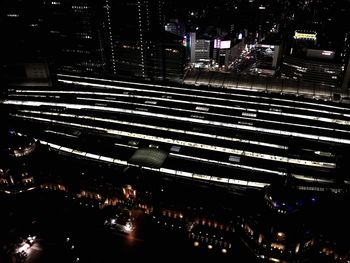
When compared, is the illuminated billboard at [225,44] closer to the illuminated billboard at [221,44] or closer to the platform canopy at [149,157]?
the illuminated billboard at [221,44]

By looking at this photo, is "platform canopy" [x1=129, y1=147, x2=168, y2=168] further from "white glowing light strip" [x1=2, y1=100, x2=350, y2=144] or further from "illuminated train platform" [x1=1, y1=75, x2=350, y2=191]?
"white glowing light strip" [x1=2, y1=100, x2=350, y2=144]

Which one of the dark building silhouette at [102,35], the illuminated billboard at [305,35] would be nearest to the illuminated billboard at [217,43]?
the dark building silhouette at [102,35]

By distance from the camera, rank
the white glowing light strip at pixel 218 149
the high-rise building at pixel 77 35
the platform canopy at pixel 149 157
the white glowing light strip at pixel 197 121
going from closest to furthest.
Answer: the platform canopy at pixel 149 157
the white glowing light strip at pixel 218 149
the white glowing light strip at pixel 197 121
the high-rise building at pixel 77 35

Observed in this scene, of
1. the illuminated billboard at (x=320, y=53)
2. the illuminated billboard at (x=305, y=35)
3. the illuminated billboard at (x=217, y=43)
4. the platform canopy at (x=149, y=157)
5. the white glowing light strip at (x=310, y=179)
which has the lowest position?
the white glowing light strip at (x=310, y=179)

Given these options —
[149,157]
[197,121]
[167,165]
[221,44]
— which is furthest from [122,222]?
[221,44]

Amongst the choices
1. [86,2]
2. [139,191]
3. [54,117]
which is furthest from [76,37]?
[139,191]

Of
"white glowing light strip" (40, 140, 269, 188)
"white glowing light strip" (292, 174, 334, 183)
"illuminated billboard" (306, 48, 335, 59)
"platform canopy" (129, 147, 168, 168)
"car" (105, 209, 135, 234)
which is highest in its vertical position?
"illuminated billboard" (306, 48, 335, 59)

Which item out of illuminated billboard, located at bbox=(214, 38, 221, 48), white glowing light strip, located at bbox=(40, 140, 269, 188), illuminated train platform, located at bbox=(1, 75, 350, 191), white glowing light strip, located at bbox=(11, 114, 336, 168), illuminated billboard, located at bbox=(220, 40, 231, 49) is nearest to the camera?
white glowing light strip, located at bbox=(40, 140, 269, 188)

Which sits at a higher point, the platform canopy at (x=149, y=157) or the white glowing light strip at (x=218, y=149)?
the platform canopy at (x=149, y=157)

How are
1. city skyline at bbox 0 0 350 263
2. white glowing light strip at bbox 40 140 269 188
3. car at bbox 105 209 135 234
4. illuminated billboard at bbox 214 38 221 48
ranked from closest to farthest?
city skyline at bbox 0 0 350 263, car at bbox 105 209 135 234, white glowing light strip at bbox 40 140 269 188, illuminated billboard at bbox 214 38 221 48

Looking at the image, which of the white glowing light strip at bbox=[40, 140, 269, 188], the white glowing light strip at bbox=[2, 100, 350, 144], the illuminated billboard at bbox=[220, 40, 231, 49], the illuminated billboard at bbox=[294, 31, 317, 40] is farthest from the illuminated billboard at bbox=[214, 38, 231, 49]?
the white glowing light strip at bbox=[40, 140, 269, 188]
